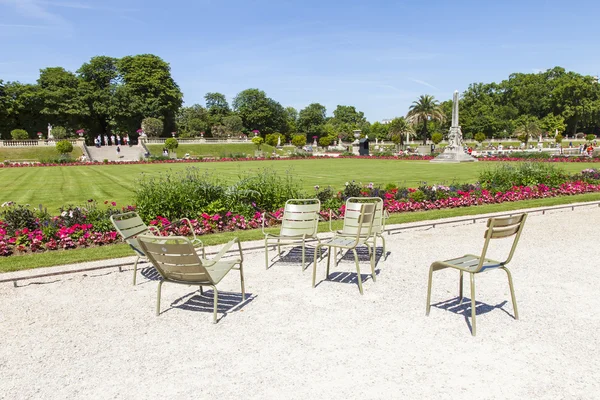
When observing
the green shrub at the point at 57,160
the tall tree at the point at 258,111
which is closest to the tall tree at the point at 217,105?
the tall tree at the point at 258,111

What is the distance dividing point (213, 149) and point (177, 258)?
181 ft

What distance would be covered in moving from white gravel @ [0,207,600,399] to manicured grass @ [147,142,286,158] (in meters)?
46.1

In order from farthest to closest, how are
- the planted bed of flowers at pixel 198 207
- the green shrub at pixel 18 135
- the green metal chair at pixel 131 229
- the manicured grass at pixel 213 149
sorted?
1. the manicured grass at pixel 213 149
2. the green shrub at pixel 18 135
3. the planted bed of flowers at pixel 198 207
4. the green metal chair at pixel 131 229

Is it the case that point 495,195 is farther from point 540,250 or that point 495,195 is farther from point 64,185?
point 64,185

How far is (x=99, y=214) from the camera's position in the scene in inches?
335

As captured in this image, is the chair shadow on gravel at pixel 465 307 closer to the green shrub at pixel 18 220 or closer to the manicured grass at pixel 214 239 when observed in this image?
the manicured grass at pixel 214 239

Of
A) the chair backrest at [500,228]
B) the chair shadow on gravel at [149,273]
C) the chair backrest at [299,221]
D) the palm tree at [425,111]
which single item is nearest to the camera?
the chair backrest at [500,228]

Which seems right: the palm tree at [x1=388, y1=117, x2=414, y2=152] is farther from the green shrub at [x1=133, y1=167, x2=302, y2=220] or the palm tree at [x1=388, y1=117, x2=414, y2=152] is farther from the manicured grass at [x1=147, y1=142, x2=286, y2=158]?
the green shrub at [x1=133, y1=167, x2=302, y2=220]

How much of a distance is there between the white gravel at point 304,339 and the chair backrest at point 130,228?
52cm

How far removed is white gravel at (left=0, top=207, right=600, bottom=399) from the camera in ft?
10.9

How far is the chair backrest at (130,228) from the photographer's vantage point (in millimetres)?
5933

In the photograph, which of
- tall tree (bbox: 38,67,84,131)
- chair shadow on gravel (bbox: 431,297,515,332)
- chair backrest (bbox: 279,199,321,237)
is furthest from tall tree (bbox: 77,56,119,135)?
chair shadow on gravel (bbox: 431,297,515,332)

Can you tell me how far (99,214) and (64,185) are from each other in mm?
12000

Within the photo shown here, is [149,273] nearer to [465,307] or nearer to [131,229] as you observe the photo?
[131,229]
